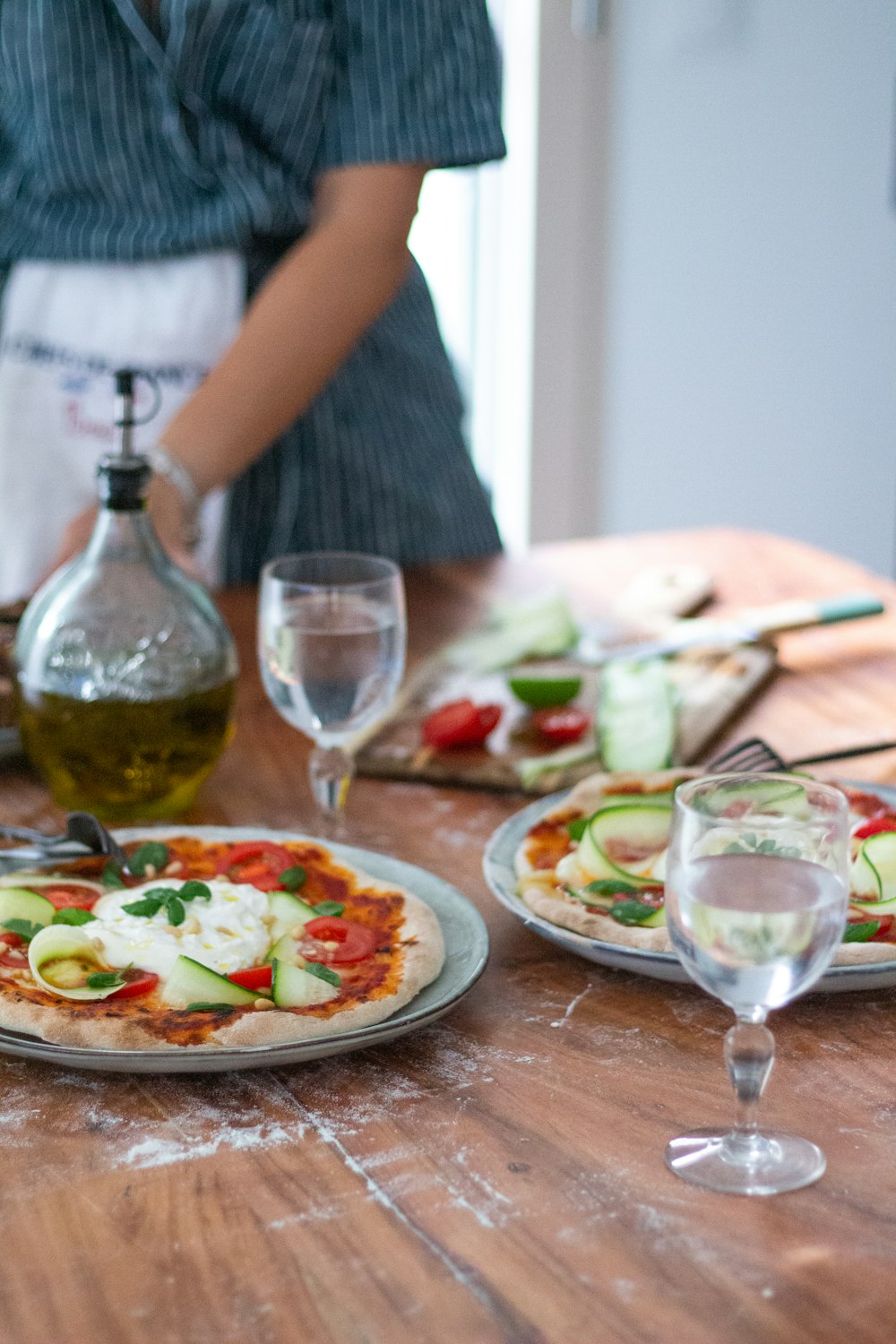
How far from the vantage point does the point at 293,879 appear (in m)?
1.24

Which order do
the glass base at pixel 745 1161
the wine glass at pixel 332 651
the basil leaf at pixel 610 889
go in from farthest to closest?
the wine glass at pixel 332 651 < the basil leaf at pixel 610 889 < the glass base at pixel 745 1161

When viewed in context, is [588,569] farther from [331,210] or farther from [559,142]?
[559,142]

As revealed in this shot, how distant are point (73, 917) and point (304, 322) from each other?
1154 millimetres

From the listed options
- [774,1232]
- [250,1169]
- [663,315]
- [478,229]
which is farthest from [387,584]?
[478,229]

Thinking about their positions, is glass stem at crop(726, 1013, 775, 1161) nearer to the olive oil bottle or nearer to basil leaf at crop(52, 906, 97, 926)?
basil leaf at crop(52, 906, 97, 926)

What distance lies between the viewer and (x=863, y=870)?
1.21m

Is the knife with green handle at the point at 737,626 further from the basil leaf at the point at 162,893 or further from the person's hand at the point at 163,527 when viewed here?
the basil leaf at the point at 162,893

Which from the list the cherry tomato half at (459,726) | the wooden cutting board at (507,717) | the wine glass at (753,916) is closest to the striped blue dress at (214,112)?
the wooden cutting board at (507,717)

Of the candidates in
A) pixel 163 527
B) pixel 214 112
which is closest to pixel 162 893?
pixel 163 527

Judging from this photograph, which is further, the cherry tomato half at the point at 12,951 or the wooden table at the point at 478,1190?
the cherry tomato half at the point at 12,951

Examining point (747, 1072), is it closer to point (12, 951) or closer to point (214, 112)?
point (12, 951)

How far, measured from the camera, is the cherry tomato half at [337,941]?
113cm

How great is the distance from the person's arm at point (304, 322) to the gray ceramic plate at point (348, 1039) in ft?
2.90

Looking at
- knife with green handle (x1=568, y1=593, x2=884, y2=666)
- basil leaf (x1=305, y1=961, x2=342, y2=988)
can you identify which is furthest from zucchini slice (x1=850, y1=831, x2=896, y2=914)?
knife with green handle (x1=568, y1=593, x2=884, y2=666)
